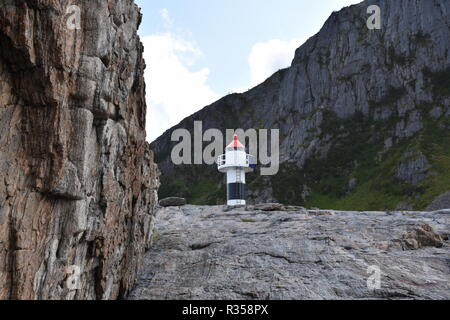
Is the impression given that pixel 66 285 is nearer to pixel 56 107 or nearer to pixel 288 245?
pixel 56 107

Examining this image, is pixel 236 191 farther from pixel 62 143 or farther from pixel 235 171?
pixel 62 143

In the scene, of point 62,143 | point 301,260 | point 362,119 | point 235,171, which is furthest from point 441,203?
point 62,143

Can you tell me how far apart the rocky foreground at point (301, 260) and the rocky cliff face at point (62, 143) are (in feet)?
18.7

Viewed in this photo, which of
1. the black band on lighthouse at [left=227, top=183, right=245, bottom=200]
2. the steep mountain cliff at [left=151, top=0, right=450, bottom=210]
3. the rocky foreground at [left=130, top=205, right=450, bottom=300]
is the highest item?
the steep mountain cliff at [left=151, top=0, right=450, bottom=210]

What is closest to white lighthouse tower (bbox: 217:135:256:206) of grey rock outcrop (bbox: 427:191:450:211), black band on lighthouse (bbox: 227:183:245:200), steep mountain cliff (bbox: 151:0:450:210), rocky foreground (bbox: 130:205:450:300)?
black band on lighthouse (bbox: 227:183:245:200)

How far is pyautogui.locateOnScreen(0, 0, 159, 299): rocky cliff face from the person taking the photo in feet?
44.1

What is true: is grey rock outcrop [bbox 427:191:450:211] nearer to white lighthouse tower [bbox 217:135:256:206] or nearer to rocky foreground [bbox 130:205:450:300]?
white lighthouse tower [bbox 217:135:256:206]

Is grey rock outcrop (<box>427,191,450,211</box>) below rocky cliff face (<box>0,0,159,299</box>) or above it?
below

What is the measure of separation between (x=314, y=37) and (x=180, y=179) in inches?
3025

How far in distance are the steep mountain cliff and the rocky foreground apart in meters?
64.8

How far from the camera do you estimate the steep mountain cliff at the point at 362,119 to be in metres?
105

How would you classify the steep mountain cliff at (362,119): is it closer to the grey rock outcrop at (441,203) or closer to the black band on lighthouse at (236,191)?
the grey rock outcrop at (441,203)

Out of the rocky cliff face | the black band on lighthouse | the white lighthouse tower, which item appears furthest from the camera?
the white lighthouse tower

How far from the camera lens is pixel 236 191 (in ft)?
178
